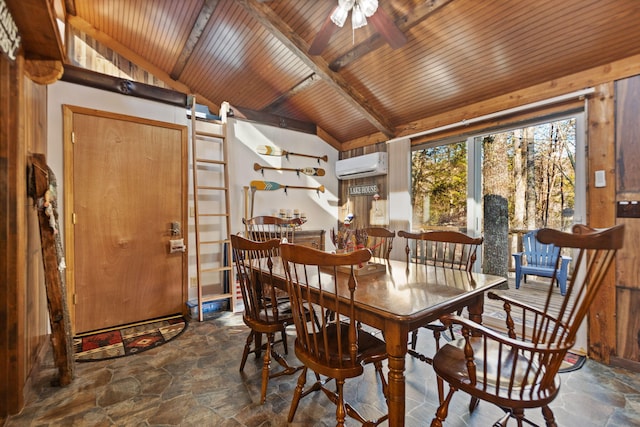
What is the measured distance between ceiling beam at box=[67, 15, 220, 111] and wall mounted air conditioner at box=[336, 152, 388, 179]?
7.55ft

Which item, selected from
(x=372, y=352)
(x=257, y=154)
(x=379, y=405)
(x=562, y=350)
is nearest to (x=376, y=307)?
(x=372, y=352)

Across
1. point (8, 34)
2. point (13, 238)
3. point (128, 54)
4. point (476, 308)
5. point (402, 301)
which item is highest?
point (128, 54)

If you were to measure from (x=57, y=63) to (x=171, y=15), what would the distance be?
1.87m

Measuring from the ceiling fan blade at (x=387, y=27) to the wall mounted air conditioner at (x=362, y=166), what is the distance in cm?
182

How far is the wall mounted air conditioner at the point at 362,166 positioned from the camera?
4.24 meters

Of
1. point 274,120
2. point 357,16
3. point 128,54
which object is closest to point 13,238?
point 357,16

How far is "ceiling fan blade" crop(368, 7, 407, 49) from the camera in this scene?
2.30 m

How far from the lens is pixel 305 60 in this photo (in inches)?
130

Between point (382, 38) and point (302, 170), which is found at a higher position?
point (382, 38)

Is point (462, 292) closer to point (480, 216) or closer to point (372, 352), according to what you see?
point (372, 352)

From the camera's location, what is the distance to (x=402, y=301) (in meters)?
1.42

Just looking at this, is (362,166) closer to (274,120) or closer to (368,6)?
(274,120)

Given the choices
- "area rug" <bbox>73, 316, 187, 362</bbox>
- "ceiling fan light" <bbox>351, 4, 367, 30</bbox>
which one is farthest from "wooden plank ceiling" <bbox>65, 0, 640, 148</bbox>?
"area rug" <bbox>73, 316, 187, 362</bbox>

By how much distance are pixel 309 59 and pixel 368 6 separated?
1.24 metres
